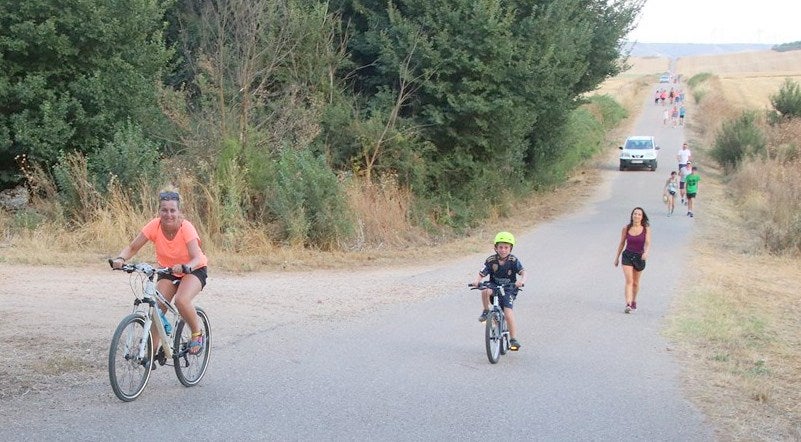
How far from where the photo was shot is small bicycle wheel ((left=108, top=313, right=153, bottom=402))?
21.1 feet

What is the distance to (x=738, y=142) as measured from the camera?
120 feet

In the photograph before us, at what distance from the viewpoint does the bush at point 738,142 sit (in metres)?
35.8

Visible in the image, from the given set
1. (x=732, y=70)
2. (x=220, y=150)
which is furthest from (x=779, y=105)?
(x=732, y=70)

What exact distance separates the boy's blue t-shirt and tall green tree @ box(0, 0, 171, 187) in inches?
463

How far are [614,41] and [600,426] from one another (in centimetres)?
2379

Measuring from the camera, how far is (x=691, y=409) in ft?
23.4

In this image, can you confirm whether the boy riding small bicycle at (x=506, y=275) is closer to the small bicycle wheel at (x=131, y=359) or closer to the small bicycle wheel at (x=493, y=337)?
the small bicycle wheel at (x=493, y=337)

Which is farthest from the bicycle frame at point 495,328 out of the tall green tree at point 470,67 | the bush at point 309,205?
the tall green tree at point 470,67

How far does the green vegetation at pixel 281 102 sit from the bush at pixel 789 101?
19399mm

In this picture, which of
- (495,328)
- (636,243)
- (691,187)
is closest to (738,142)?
(691,187)

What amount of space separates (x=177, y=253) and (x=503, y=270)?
360cm

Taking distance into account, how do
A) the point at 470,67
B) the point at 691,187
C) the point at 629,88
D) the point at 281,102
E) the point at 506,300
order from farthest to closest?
the point at 629,88 < the point at 691,187 < the point at 470,67 < the point at 281,102 < the point at 506,300

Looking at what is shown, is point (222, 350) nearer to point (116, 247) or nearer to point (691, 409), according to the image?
point (691, 409)

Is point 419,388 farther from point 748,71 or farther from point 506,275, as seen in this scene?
point 748,71
